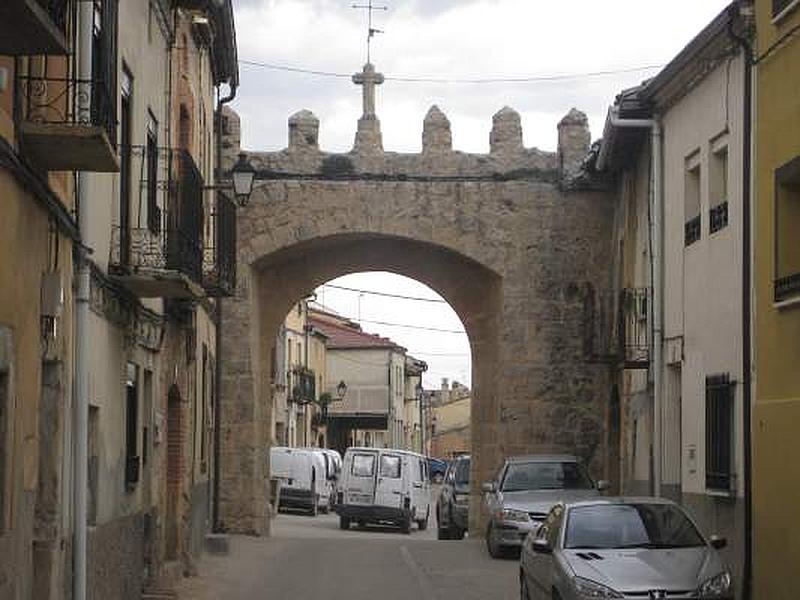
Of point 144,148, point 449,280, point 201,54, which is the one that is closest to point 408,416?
point 449,280

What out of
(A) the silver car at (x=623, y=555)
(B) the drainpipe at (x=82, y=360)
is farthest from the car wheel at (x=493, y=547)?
(B) the drainpipe at (x=82, y=360)

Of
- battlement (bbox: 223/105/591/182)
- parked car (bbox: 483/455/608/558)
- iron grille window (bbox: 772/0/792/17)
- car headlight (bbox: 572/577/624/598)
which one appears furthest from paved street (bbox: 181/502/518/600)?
iron grille window (bbox: 772/0/792/17)

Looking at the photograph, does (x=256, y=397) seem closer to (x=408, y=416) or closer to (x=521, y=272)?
(x=521, y=272)

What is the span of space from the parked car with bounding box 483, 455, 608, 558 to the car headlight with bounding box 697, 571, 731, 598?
9368 mm

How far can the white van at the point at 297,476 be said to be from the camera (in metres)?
42.7

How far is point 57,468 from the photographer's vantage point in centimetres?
1130

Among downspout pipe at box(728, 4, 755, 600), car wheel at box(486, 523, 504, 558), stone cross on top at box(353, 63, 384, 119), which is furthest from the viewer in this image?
stone cross on top at box(353, 63, 384, 119)

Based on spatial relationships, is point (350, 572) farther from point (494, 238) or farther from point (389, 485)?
point (389, 485)

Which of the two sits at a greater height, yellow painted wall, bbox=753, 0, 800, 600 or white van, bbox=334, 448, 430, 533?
yellow painted wall, bbox=753, 0, 800, 600

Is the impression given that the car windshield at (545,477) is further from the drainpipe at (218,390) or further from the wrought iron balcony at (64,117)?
the wrought iron balcony at (64,117)

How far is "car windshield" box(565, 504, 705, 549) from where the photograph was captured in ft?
44.3

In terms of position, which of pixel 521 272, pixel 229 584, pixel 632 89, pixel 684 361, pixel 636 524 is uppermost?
pixel 632 89

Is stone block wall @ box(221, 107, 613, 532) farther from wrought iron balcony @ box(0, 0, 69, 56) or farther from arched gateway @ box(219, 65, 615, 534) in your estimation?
wrought iron balcony @ box(0, 0, 69, 56)

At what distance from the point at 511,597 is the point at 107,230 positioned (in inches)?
269
